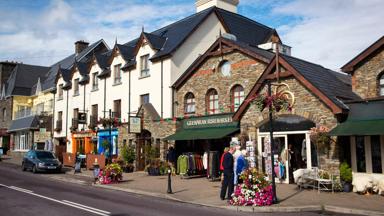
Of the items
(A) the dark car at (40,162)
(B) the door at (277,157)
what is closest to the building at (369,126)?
(B) the door at (277,157)

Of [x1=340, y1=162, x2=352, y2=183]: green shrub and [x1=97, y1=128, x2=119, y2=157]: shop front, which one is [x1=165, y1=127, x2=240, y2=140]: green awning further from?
[x1=97, y1=128, x2=119, y2=157]: shop front

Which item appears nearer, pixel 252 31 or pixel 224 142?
pixel 224 142

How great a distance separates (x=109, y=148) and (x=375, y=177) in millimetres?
19321

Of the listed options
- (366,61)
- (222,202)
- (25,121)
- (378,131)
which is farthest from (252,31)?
(25,121)

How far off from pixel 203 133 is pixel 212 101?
112 inches

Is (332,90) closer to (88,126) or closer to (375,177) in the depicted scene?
(375,177)

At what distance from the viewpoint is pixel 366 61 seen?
17188mm

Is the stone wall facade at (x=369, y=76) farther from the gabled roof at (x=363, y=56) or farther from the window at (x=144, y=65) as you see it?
the window at (x=144, y=65)

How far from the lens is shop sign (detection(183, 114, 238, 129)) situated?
20567mm

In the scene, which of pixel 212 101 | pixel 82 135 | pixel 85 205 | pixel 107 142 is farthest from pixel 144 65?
pixel 85 205

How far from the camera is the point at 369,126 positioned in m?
14.6

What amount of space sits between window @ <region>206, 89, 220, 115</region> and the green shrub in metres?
9.14

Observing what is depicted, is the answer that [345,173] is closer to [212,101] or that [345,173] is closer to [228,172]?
Answer: [228,172]

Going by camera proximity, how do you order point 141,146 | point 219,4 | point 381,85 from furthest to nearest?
1. point 219,4
2. point 141,146
3. point 381,85
